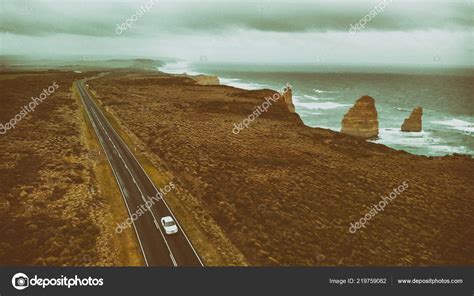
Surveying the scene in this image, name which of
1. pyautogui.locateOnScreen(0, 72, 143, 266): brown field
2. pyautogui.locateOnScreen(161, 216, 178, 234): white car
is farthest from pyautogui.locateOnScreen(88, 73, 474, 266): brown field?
pyautogui.locateOnScreen(0, 72, 143, 266): brown field

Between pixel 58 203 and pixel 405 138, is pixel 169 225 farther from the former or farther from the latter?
pixel 405 138

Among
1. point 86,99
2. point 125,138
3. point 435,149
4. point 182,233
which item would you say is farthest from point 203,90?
point 182,233

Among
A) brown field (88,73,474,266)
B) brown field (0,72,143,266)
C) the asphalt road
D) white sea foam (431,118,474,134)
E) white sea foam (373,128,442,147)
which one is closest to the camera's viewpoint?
brown field (0,72,143,266)

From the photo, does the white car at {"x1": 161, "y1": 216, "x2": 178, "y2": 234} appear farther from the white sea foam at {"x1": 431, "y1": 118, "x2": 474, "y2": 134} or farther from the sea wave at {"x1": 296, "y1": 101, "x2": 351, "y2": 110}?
the sea wave at {"x1": 296, "y1": 101, "x2": 351, "y2": 110}

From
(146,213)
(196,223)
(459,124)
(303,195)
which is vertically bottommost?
(196,223)

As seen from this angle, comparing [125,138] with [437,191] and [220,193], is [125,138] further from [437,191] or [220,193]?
[437,191]

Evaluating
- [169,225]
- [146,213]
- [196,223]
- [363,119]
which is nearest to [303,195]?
[196,223]
